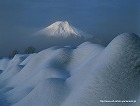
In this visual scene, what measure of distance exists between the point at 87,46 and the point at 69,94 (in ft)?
36.4

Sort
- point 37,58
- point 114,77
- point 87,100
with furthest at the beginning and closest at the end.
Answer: point 37,58 → point 114,77 → point 87,100

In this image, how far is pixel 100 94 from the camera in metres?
14.6

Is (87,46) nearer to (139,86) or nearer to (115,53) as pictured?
(115,53)

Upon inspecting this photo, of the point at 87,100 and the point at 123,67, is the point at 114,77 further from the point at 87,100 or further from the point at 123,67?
the point at 87,100

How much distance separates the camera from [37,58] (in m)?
31.4

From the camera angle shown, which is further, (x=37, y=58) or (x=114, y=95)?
(x=37, y=58)

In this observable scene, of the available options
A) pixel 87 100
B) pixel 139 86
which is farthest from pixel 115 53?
pixel 87 100

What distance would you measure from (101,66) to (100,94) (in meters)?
2.38

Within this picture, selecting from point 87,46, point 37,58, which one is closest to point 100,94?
point 87,46

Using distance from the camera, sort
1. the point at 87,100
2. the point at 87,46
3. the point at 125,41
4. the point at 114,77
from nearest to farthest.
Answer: the point at 87,100, the point at 114,77, the point at 125,41, the point at 87,46

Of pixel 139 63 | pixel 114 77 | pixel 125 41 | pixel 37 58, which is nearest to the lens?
pixel 114 77

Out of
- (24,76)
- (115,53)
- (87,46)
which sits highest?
(115,53)

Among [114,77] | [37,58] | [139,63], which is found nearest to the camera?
[114,77]

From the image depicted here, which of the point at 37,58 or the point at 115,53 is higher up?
the point at 115,53
